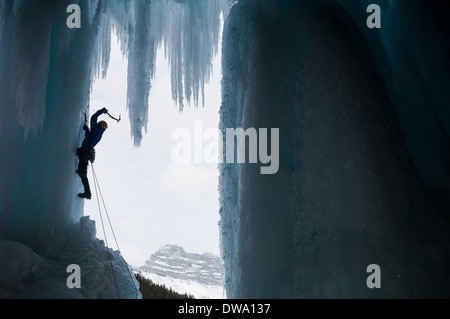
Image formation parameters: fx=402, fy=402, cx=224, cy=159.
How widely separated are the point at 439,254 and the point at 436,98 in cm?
276

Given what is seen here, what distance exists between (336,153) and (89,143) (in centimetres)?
373

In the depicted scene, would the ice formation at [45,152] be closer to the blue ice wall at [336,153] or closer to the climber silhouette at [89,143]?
the climber silhouette at [89,143]

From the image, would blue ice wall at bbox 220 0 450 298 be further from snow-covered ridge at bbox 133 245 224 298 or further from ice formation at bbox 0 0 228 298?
snow-covered ridge at bbox 133 245 224 298

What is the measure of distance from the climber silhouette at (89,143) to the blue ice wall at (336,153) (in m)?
1.96

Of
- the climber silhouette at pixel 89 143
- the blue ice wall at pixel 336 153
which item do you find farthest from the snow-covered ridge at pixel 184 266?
the blue ice wall at pixel 336 153

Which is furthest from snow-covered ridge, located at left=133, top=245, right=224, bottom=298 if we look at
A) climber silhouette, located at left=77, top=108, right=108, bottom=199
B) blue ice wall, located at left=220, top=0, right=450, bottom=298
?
blue ice wall, located at left=220, top=0, right=450, bottom=298

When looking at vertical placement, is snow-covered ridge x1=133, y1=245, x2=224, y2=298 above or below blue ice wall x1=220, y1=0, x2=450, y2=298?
below

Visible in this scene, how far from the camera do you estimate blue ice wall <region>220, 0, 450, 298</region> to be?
501 cm

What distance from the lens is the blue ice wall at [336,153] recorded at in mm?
5008

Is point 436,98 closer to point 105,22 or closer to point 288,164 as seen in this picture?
point 288,164

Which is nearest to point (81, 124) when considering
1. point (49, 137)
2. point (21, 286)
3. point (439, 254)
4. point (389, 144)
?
point (49, 137)

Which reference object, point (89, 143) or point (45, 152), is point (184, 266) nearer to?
point (89, 143)

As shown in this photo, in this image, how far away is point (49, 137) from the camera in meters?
6.07

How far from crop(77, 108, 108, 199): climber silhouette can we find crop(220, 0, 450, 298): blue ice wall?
6.43 feet
